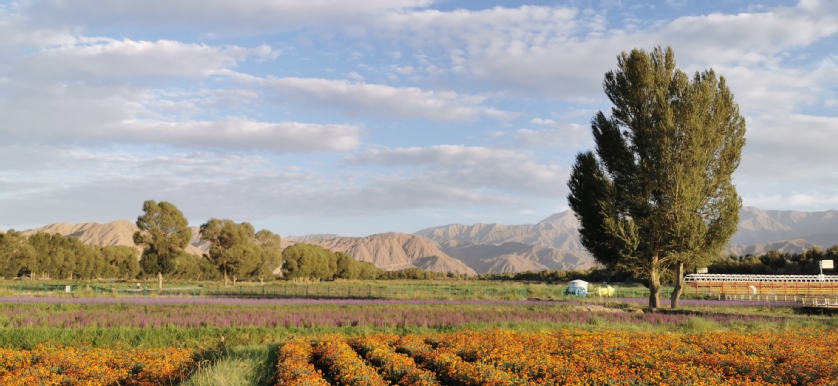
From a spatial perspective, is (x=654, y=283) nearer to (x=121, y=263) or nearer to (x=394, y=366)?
(x=394, y=366)

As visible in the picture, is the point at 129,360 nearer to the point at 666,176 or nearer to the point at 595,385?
the point at 595,385

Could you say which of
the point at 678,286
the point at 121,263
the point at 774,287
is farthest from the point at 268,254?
the point at 678,286

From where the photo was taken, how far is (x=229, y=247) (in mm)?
82125

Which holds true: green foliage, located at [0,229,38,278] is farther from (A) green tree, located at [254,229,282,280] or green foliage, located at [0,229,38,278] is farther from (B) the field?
(B) the field

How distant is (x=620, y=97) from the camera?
39219mm

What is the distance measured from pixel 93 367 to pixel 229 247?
70124mm

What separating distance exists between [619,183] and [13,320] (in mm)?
30945

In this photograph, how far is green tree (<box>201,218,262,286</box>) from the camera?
80125 millimetres

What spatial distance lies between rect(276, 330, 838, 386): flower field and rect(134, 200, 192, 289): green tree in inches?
2072

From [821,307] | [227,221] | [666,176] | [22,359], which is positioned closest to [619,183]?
[666,176]

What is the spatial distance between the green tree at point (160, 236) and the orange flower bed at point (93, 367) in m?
51.2

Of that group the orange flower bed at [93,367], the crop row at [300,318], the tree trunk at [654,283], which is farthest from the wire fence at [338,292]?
the orange flower bed at [93,367]

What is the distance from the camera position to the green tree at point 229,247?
263ft

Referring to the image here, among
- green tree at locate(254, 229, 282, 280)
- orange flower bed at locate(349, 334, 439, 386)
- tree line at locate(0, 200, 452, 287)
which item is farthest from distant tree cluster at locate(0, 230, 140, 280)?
orange flower bed at locate(349, 334, 439, 386)
